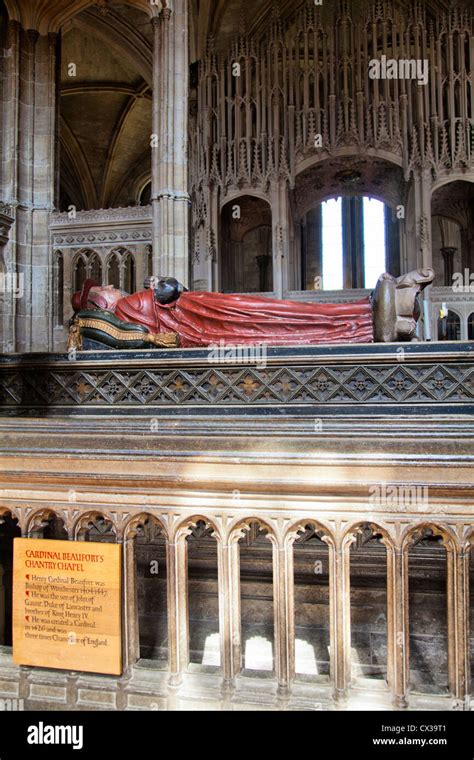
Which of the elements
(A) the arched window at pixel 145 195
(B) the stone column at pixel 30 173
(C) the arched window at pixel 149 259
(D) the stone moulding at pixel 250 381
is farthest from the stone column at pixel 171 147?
(A) the arched window at pixel 145 195

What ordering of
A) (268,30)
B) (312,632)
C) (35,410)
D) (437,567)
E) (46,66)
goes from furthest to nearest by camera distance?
(268,30)
(46,66)
(437,567)
(35,410)
(312,632)

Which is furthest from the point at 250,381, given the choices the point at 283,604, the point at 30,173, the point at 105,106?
the point at 105,106

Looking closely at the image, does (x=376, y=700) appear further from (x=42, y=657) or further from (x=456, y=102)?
(x=456, y=102)

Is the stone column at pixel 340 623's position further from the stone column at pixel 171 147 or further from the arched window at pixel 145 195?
the arched window at pixel 145 195

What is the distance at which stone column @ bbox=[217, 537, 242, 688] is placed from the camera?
222cm

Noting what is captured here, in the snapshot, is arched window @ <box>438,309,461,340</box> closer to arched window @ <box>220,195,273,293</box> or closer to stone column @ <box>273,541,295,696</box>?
arched window @ <box>220,195,273,293</box>

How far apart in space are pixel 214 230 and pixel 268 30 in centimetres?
454

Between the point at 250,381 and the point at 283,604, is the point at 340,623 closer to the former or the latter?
the point at 283,604

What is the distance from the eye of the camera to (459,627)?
6.75ft

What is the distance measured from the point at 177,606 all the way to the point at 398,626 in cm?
90

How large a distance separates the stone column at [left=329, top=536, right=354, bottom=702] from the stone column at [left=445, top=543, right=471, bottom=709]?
390 mm

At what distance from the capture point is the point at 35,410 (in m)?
3.31

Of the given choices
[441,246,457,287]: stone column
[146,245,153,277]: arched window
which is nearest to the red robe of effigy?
[146,245,153,277]: arched window
